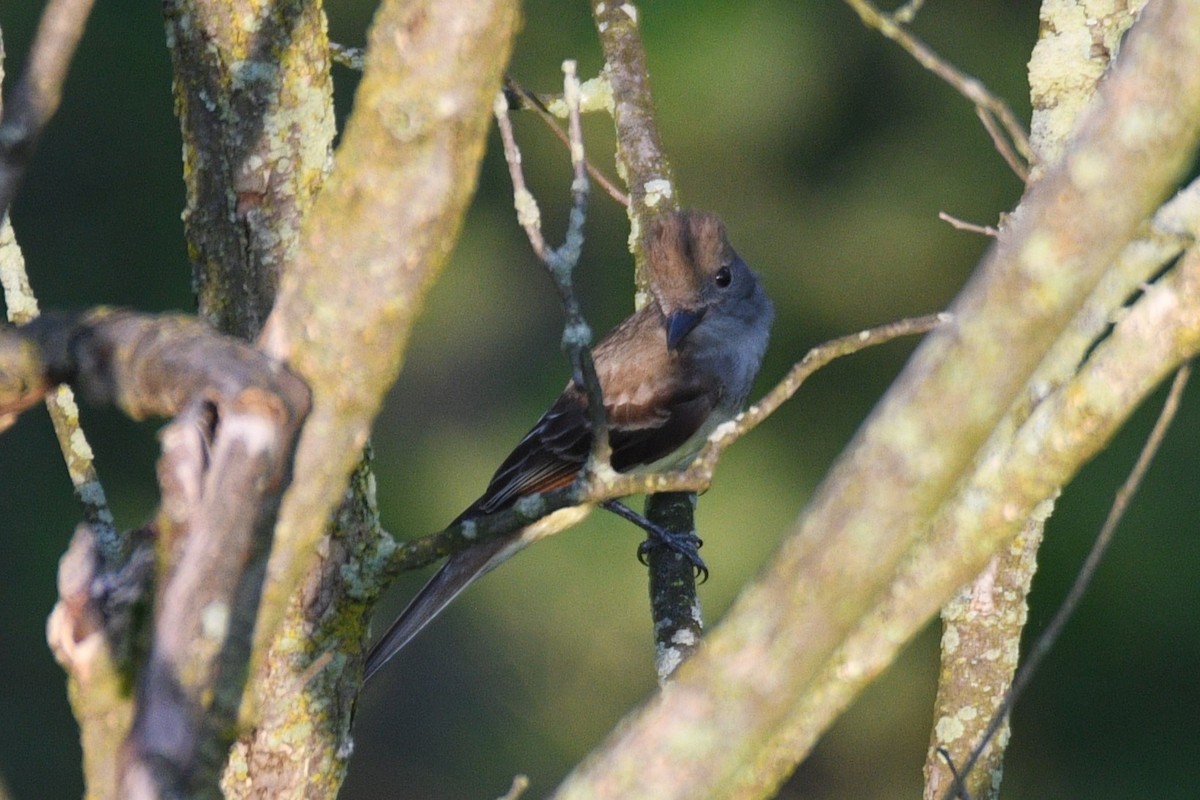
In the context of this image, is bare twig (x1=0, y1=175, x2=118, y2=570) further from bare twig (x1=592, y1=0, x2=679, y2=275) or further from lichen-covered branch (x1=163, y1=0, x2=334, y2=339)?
bare twig (x1=592, y1=0, x2=679, y2=275)

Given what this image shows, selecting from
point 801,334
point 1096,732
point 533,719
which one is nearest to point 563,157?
point 801,334

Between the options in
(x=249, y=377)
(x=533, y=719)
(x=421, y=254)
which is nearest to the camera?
(x=249, y=377)

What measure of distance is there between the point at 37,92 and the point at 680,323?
326cm

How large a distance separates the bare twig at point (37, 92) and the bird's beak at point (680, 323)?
3167 mm

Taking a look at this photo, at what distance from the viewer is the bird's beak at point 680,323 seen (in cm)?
482

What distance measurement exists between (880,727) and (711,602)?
874 millimetres

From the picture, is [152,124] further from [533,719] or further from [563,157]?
[533,719]

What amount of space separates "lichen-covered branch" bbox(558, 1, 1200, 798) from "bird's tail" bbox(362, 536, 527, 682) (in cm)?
282

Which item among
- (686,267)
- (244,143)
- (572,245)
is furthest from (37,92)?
(686,267)

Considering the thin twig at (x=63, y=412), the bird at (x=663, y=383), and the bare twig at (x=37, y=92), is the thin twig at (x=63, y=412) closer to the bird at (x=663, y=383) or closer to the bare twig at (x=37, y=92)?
the bare twig at (x=37, y=92)

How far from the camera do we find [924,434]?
5.04 feet

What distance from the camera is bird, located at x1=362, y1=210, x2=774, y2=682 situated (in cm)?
487

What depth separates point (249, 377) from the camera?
1.71 m

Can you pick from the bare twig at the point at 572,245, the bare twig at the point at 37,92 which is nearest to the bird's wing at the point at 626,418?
the bare twig at the point at 572,245
